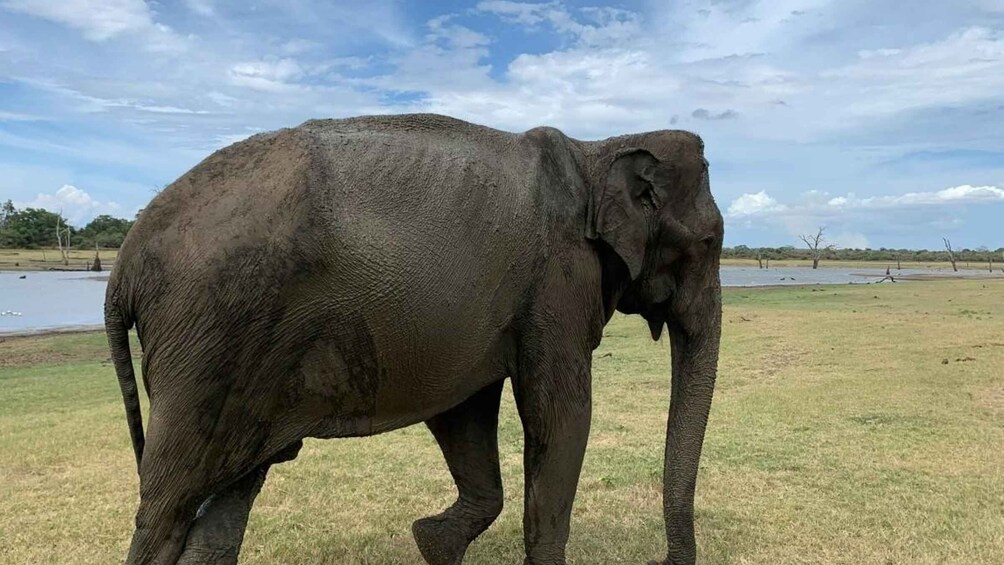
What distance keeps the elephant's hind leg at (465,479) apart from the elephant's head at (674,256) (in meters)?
1.04

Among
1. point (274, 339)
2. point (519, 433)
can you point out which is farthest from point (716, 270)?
point (519, 433)

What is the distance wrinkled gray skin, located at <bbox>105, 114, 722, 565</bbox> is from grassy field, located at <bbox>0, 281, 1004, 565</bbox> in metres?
1.73

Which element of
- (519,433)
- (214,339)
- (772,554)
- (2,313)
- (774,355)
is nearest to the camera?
(214,339)

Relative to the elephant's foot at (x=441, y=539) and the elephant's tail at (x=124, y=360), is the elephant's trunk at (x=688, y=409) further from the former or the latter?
the elephant's tail at (x=124, y=360)

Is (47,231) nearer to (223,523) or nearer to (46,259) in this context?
(46,259)

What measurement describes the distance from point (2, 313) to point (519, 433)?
86.6ft

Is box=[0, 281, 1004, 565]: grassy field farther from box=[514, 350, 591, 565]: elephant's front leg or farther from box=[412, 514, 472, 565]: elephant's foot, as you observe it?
box=[514, 350, 591, 565]: elephant's front leg

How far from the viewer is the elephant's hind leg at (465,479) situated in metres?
4.62

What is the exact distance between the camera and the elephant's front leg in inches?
147

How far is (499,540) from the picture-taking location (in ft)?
18.4

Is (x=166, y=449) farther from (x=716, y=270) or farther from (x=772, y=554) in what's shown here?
(x=772, y=554)

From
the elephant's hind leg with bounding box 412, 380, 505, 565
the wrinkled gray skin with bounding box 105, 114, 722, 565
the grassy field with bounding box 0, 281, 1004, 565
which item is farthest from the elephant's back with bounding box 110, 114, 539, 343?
the grassy field with bounding box 0, 281, 1004, 565

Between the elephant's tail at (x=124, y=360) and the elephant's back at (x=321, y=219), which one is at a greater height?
the elephant's back at (x=321, y=219)

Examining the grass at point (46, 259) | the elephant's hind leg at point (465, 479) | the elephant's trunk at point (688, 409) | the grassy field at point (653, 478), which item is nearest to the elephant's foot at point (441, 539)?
the elephant's hind leg at point (465, 479)
